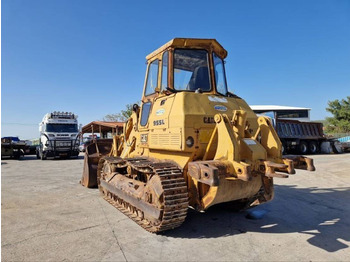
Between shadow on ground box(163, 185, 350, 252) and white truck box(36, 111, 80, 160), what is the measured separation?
1615cm

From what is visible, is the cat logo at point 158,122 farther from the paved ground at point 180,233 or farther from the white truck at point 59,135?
the white truck at point 59,135

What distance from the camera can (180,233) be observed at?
4137 mm

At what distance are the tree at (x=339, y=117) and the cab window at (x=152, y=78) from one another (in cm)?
4259

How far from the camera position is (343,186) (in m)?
8.07

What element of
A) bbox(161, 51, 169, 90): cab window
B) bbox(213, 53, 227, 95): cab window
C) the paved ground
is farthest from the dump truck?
bbox(161, 51, 169, 90): cab window

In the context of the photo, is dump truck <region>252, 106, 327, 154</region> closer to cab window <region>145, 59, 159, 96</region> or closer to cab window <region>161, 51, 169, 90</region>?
cab window <region>145, 59, 159, 96</region>

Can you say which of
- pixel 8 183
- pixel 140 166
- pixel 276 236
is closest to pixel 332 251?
pixel 276 236

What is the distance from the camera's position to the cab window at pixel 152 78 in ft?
18.0

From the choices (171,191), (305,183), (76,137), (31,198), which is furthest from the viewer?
(76,137)

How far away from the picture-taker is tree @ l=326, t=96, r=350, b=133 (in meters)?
39.9

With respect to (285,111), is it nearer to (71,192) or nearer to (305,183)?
(305,183)

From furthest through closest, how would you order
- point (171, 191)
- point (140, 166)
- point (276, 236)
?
point (140, 166), point (276, 236), point (171, 191)

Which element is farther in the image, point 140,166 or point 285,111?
point 285,111

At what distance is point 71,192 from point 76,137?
12966mm
